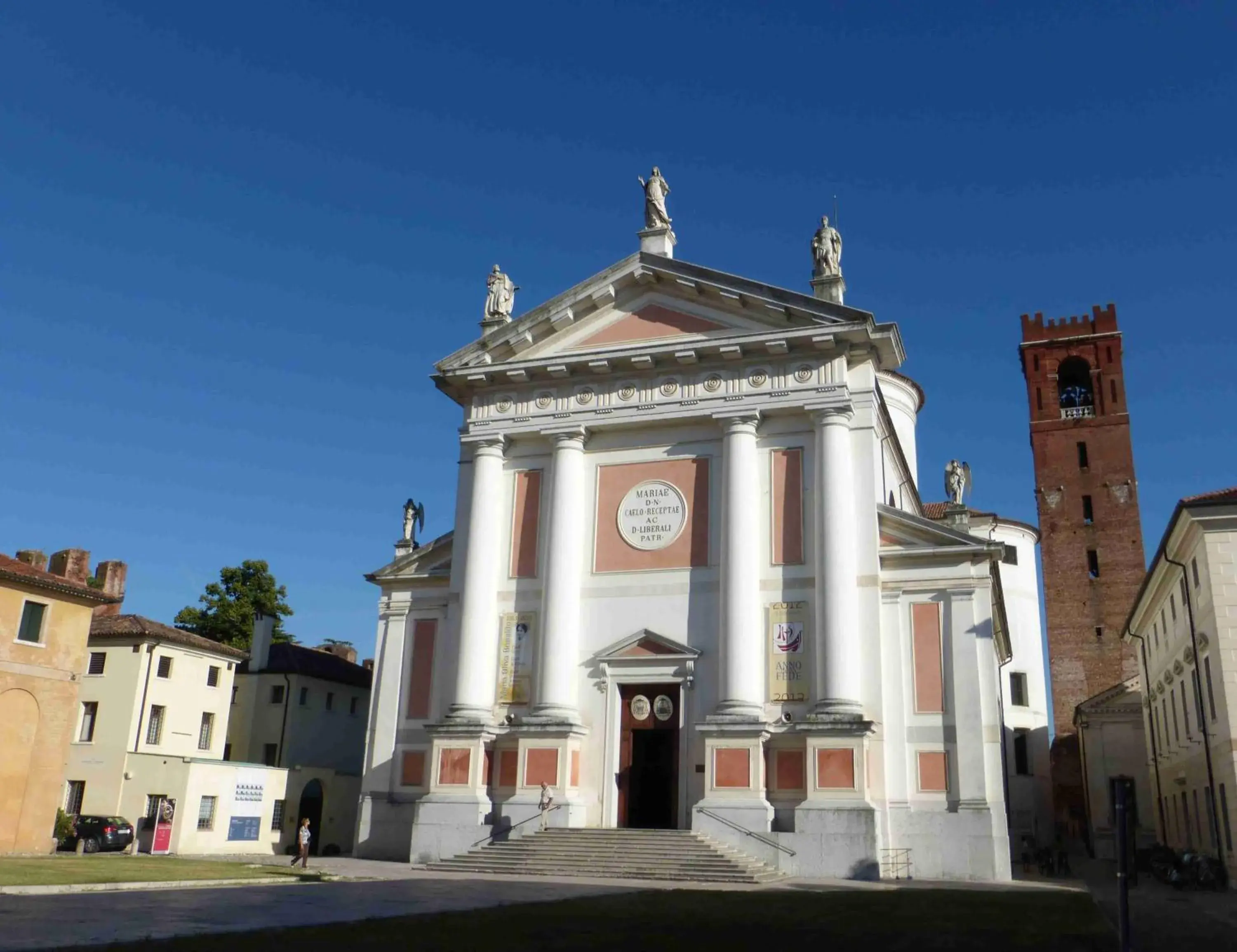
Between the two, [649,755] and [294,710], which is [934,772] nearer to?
[649,755]

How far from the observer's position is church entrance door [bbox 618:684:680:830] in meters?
27.7

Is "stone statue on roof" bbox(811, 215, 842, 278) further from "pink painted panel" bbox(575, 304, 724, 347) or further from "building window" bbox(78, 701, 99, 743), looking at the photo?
"building window" bbox(78, 701, 99, 743)

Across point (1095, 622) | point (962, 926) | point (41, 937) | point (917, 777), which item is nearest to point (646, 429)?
point (917, 777)

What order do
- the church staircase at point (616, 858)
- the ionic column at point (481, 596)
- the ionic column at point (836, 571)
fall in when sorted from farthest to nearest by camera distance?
the ionic column at point (481, 596) < the ionic column at point (836, 571) < the church staircase at point (616, 858)

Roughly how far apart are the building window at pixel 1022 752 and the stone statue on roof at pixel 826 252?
34.3 m

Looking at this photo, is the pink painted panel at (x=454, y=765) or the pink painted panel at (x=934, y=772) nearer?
the pink painted panel at (x=934, y=772)

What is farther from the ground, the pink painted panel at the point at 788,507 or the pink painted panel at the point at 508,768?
the pink painted panel at the point at 788,507

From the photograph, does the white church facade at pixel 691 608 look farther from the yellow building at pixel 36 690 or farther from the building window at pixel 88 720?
the building window at pixel 88 720

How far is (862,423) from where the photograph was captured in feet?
94.3

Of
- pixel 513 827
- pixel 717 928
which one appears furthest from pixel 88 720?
pixel 717 928

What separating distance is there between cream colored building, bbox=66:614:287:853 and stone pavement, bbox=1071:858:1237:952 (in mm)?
24226

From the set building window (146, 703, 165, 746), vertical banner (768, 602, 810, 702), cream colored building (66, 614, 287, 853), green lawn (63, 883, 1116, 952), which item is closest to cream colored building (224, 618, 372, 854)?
cream colored building (66, 614, 287, 853)

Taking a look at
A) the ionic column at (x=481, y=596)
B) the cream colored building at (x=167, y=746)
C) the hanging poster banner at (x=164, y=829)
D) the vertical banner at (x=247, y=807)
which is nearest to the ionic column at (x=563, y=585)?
the ionic column at (x=481, y=596)

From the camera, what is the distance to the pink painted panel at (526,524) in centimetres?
3055
